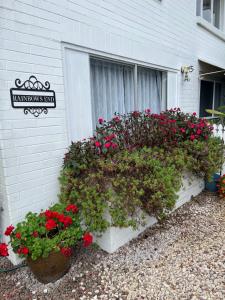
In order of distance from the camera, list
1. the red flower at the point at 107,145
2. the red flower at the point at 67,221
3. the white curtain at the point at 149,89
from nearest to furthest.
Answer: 1. the red flower at the point at 67,221
2. the red flower at the point at 107,145
3. the white curtain at the point at 149,89

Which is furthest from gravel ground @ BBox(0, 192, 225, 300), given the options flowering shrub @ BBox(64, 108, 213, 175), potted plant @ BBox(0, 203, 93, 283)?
flowering shrub @ BBox(64, 108, 213, 175)

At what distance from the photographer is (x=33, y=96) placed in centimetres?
243

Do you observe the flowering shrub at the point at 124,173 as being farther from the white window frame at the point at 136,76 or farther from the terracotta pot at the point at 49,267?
the white window frame at the point at 136,76

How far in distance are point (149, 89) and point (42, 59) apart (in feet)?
7.88

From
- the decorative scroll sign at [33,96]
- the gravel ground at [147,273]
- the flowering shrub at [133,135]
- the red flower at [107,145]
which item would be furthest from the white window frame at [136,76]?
the gravel ground at [147,273]

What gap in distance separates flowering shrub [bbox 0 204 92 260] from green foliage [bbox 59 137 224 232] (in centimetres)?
20

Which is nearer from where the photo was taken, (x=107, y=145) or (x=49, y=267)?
(x=49, y=267)

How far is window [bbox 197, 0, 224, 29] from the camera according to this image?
5.75 meters

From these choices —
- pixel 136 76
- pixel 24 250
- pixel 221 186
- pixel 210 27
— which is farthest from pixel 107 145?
pixel 210 27

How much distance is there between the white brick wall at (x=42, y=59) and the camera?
2.23 m

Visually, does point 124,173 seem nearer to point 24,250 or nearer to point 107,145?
point 107,145

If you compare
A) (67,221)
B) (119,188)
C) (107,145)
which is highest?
(107,145)

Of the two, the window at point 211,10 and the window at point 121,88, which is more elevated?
the window at point 211,10

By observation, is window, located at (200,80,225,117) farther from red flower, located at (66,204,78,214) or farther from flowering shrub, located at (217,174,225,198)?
red flower, located at (66,204,78,214)
